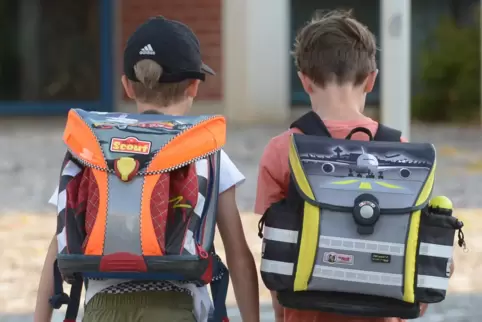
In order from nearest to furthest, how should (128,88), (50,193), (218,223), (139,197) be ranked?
(139,197), (218,223), (128,88), (50,193)

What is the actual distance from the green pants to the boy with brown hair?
0.96 feet

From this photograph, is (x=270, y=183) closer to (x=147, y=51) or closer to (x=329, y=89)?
(x=329, y=89)

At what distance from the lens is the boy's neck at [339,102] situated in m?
2.92

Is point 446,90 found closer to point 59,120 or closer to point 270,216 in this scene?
point 59,120

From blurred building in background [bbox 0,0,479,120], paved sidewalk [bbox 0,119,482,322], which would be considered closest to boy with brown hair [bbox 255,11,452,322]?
paved sidewalk [bbox 0,119,482,322]

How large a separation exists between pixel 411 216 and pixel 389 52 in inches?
239

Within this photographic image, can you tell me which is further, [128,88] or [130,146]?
[128,88]

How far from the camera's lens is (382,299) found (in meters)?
2.72

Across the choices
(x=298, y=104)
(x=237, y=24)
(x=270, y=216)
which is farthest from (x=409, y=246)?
(x=298, y=104)

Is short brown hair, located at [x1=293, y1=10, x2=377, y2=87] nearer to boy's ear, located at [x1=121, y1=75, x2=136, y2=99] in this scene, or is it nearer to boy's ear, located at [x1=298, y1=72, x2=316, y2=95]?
boy's ear, located at [x1=298, y1=72, x2=316, y2=95]

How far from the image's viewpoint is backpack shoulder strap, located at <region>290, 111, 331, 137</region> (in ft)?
9.62

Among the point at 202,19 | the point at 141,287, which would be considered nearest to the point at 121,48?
the point at 202,19

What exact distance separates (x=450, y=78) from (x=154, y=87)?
1498 centimetres

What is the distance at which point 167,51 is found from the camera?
290cm
